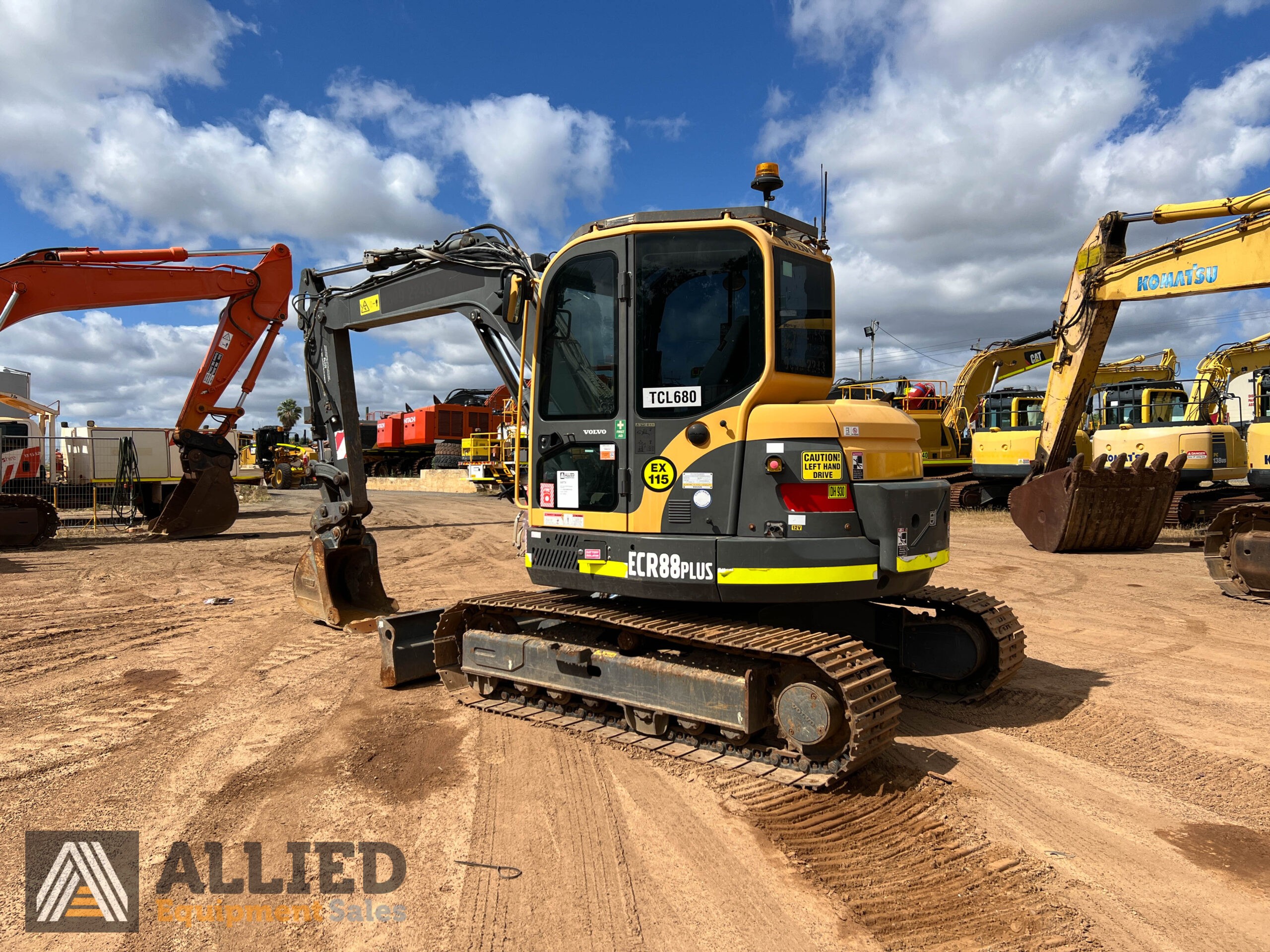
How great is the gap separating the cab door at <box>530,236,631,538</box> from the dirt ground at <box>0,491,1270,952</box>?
5.15 feet

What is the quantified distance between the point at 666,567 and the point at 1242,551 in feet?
28.9

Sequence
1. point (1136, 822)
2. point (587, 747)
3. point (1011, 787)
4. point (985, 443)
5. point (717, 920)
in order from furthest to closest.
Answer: point (985, 443) → point (587, 747) → point (1011, 787) → point (1136, 822) → point (717, 920)

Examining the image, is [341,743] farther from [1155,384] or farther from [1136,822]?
[1155,384]

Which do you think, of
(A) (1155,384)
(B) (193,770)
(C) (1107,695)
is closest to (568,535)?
(B) (193,770)

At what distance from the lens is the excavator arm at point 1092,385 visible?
12180mm

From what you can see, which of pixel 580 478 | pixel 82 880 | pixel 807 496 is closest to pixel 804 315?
pixel 807 496

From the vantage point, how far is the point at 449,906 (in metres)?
3.27

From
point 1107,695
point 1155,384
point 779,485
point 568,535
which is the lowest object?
point 1107,695

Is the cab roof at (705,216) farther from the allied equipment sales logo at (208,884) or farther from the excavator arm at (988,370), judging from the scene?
the excavator arm at (988,370)

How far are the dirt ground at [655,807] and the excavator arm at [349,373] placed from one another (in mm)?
869

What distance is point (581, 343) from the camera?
17.9 feet

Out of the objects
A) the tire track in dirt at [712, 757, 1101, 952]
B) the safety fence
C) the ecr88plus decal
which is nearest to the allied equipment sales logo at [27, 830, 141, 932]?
the tire track in dirt at [712, 757, 1101, 952]

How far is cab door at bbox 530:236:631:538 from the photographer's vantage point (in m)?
5.25

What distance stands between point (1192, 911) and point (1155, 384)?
704 inches
